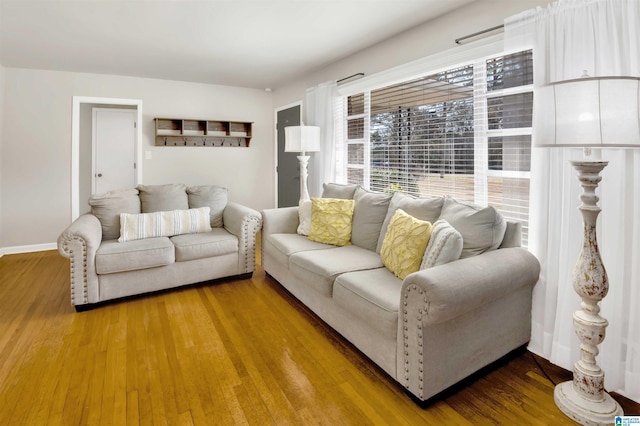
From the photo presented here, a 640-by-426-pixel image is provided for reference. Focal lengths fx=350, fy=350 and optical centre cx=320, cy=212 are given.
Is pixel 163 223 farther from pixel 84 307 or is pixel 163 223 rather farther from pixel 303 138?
pixel 303 138

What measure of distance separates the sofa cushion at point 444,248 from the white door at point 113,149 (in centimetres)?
541

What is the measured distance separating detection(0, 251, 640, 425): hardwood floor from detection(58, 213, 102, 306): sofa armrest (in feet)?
0.50

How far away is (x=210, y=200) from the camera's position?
3.80 meters

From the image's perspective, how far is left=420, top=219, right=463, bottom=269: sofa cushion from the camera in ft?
6.34

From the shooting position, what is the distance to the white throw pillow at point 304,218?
11.0ft

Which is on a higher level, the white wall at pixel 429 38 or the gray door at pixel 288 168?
the white wall at pixel 429 38

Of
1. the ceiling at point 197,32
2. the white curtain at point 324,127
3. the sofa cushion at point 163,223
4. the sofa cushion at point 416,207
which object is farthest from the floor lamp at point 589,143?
the sofa cushion at point 163,223

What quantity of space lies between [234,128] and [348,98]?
220cm

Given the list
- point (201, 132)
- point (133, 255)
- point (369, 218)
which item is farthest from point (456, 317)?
point (201, 132)

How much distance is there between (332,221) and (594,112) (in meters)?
1.98

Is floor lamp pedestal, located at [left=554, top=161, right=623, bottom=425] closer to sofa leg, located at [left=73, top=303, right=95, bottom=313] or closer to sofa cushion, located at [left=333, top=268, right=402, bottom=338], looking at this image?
sofa cushion, located at [left=333, top=268, right=402, bottom=338]

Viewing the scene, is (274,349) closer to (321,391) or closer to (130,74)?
(321,391)

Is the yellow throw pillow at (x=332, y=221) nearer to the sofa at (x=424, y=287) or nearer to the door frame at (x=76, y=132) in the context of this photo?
the sofa at (x=424, y=287)

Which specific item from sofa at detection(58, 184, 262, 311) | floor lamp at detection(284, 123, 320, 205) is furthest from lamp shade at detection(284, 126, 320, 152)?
sofa at detection(58, 184, 262, 311)
